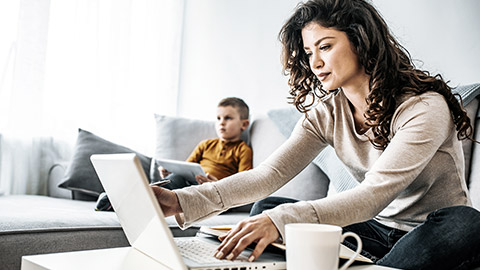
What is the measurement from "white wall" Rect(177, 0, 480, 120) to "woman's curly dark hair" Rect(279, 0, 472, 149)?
2.39 ft

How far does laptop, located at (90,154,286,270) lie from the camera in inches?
28.3

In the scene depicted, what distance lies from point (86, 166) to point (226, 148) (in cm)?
66

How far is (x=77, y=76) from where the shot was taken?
2.69m

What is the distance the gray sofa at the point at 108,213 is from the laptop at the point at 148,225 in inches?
20.5

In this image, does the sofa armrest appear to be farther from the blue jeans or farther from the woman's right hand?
the blue jeans

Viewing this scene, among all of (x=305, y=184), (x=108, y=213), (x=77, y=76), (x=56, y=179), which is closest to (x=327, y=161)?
(x=305, y=184)

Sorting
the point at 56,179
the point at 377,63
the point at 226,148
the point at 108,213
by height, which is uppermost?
the point at 377,63

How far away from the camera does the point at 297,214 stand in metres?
0.85

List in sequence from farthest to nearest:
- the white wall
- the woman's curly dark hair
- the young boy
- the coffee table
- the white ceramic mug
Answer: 1. the young boy
2. the white wall
3. the woman's curly dark hair
4. the coffee table
5. the white ceramic mug

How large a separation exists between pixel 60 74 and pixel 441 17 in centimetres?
189

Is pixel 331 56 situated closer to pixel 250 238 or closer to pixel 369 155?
pixel 369 155

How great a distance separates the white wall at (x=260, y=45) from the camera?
6.34 ft

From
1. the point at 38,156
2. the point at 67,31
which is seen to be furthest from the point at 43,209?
the point at 67,31

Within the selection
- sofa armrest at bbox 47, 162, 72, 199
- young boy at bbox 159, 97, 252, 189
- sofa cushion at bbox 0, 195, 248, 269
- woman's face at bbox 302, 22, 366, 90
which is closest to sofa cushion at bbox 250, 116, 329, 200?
young boy at bbox 159, 97, 252, 189
